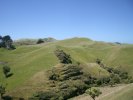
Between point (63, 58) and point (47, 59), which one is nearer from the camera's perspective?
point (63, 58)

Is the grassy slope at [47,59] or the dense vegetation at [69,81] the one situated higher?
the grassy slope at [47,59]

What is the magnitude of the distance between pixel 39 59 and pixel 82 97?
45494 millimetres

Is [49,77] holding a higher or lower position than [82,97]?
higher

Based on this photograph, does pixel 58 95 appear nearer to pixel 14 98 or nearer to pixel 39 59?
pixel 14 98

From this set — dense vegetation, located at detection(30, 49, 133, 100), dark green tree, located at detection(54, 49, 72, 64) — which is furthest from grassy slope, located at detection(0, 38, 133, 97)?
dense vegetation, located at detection(30, 49, 133, 100)

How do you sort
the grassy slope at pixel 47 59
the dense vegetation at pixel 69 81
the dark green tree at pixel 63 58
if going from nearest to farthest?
the dense vegetation at pixel 69 81, the grassy slope at pixel 47 59, the dark green tree at pixel 63 58

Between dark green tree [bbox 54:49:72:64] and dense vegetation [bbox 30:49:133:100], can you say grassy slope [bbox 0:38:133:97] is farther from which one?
dense vegetation [bbox 30:49:133:100]

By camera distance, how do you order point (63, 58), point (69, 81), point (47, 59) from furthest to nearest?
point (47, 59)
point (63, 58)
point (69, 81)

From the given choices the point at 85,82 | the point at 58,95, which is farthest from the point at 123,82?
the point at 58,95

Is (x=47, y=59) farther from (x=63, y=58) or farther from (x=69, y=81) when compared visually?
(x=69, y=81)

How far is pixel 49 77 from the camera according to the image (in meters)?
125

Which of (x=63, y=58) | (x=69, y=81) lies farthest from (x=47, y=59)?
(x=69, y=81)

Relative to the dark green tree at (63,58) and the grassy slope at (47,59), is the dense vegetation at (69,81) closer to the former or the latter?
the dark green tree at (63,58)

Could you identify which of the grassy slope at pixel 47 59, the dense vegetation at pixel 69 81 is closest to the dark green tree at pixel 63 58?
the dense vegetation at pixel 69 81
